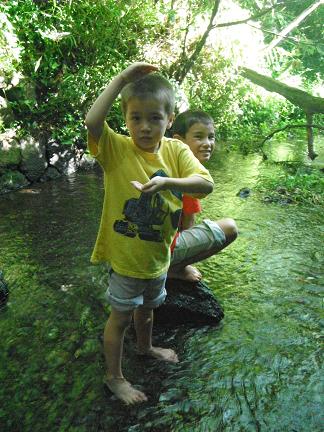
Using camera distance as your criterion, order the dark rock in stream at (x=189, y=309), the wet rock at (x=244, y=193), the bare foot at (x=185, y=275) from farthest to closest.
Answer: the wet rock at (x=244, y=193), the bare foot at (x=185, y=275), the dark rock in stream at (x=189, y=309)

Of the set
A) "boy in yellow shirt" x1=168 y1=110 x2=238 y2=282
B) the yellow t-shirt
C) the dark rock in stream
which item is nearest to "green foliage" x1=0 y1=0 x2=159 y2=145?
"boy in yellow shirt" x1=168 y1=110 x2=238 y2=282

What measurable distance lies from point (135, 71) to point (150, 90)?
0.12 metres

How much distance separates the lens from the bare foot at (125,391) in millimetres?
1849

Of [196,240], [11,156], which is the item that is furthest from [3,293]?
[11,156]

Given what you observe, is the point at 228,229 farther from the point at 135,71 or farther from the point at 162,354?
the point at 135,71

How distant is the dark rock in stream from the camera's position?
2.52 m

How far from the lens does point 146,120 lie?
1.68 m

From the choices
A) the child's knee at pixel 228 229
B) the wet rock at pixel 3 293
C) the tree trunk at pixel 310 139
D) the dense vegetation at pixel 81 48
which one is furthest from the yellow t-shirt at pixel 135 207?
the tree trunk at pixel 310 139

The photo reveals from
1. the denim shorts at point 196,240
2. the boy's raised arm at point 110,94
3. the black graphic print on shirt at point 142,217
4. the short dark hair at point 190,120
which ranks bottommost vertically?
the denim shorts at point 196,240

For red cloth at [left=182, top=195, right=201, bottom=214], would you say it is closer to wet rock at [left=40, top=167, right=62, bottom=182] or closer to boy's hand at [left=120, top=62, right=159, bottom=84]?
boy's hand at [left=120, top=62, right=159, bottom=84]

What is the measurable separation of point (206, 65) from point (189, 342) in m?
8.48

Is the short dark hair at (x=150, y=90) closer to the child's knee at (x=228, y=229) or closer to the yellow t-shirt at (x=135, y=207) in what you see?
the yellow t-shirt at (x=135, y=207)

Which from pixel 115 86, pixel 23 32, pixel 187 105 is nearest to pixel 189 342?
pixel 115 86

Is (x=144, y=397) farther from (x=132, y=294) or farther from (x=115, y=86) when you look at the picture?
(x=115, y=86)
